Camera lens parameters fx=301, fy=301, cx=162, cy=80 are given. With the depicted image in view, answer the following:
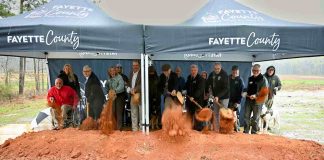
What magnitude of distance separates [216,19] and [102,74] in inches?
161

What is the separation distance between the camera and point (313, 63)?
81.9ft

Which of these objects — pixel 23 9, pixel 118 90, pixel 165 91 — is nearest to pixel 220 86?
pixel 165 91

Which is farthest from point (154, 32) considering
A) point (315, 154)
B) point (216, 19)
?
point (315, 154)

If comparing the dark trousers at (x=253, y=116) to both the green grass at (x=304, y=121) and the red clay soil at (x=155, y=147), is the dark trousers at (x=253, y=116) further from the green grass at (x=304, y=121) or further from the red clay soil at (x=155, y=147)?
the green grass at (x=304, y=121)

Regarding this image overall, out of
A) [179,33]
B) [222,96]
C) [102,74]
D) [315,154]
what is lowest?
[315,154]

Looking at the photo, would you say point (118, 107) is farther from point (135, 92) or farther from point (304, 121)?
point (304, 121)

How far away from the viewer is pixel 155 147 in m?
4.26

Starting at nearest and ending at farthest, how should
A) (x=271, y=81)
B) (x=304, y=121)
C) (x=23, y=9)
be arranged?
(x=271, y=81), (x=304, y=121), (x=23, y=9)

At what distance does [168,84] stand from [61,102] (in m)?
2.19

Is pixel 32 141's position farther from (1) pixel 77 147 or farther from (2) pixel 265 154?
(2) pixel 265 154

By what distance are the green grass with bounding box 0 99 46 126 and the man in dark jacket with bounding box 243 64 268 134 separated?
6.89m

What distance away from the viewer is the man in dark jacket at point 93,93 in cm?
614

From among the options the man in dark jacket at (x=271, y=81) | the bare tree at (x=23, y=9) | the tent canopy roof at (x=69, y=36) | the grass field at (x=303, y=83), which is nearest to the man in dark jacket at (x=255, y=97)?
the man in dark jacket at (x=271, y=81)

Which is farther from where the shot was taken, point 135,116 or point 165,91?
point 165,91
